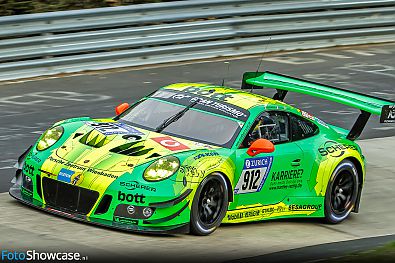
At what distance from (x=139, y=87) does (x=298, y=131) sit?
6.39m

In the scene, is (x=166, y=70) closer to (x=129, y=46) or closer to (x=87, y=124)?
(x=129, y=46)

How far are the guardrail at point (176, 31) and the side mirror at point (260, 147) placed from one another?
7.54 meters

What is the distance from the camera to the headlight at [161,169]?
30.6 feet

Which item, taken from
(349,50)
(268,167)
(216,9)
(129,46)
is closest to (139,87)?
(129,46)

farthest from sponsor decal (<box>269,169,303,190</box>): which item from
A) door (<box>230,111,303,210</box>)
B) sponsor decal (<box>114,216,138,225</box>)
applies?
sponsor decal (<box>114,216,138,225</box>)

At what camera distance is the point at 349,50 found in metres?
20.6

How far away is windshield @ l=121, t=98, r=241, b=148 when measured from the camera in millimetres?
10133

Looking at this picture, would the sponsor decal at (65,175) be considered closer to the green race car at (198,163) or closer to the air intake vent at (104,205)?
the green race car at (198,163)

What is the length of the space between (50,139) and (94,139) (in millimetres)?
504

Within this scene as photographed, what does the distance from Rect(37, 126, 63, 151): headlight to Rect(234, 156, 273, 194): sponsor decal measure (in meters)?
1.87

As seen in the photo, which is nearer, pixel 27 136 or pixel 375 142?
pixel 27 136

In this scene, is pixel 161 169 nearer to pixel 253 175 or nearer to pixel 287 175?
pixel 253 175

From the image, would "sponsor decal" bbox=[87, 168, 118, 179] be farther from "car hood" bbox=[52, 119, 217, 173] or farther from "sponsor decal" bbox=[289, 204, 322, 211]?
"sponsor decal" bbox=[289, 204, 322, 211]

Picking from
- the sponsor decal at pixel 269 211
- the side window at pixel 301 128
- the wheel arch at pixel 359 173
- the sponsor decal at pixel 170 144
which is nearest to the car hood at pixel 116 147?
the sponsor decal at pixel 170 144
